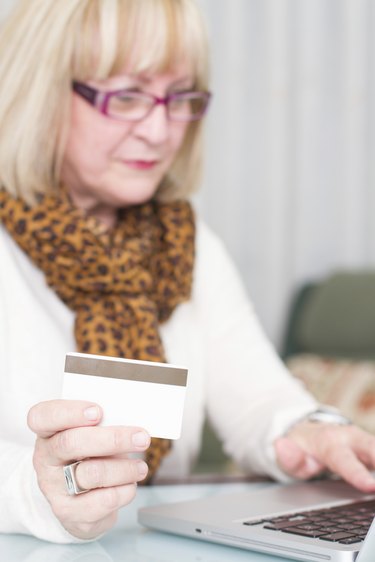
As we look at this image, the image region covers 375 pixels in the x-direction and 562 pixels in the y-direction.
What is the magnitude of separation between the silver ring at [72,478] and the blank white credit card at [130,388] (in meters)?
0.05

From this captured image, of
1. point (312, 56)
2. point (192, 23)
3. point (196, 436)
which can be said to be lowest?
point (196, 436)

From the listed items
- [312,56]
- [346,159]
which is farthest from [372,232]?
[312,56]

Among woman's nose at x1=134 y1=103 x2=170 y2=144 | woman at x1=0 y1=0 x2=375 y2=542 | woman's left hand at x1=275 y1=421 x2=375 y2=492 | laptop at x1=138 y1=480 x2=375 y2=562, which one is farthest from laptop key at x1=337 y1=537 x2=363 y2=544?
woman's nose at x1=134 y1=103 x2=170 y2=144

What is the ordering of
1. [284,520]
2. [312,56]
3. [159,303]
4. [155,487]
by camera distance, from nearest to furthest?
[284,520], [155,487], [159,303], [312,56]

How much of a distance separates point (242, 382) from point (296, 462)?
31 centimetres

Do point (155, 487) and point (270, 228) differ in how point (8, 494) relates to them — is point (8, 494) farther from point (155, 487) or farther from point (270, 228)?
point (270, 228)

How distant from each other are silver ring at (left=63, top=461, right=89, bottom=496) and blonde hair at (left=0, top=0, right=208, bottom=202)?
2.30 feet

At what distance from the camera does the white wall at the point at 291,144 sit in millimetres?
3010

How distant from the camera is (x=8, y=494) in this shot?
35.8 inches

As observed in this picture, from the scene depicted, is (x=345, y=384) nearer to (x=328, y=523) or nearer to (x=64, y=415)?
(x=328, y=523)

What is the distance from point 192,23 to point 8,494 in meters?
0.85

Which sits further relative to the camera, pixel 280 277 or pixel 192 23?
pixel 280 277

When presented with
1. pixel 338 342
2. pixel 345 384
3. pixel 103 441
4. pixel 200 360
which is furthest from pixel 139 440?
pixel 338 342

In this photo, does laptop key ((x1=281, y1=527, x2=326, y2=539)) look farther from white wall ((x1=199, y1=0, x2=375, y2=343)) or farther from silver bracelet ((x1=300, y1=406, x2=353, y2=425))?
Answer: white wall ((x1=199, y1=0, x2=375, y2=343))
